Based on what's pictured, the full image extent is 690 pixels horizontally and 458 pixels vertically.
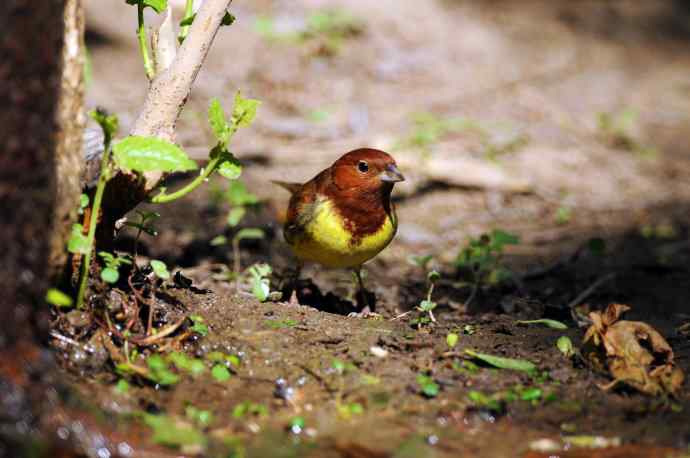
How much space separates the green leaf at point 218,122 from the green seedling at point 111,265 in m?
0.61

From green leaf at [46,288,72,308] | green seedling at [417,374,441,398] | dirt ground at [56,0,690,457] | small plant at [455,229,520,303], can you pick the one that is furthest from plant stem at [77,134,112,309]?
small plant at [455,229,520,303]

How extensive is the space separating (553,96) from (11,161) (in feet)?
25.6

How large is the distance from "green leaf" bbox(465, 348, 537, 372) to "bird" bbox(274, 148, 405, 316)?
1.15 metres

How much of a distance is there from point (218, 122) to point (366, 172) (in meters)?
1.51

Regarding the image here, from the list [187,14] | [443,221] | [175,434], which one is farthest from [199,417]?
[443,221]

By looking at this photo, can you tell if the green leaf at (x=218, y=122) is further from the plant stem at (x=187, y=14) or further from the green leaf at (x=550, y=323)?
the green leaf at (x=550, y=323)

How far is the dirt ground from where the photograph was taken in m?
3.11

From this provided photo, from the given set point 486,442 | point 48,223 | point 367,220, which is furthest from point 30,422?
point 367,220

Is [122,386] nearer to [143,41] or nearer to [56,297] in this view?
[56,297]

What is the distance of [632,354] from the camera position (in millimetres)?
3428

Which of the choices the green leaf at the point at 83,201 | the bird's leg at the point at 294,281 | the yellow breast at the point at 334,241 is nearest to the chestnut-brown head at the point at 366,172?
the yellow breast at the point at 334,241

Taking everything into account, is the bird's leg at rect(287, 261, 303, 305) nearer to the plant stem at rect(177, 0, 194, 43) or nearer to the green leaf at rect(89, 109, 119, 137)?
the plant stem at rect(177, 0, 194, 43)

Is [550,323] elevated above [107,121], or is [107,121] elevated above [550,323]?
[107,121]

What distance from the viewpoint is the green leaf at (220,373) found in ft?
10.7
